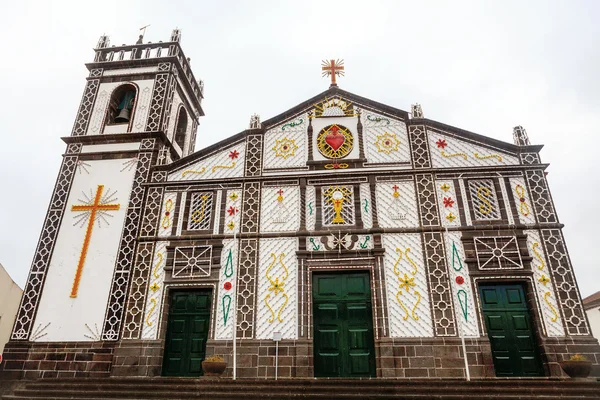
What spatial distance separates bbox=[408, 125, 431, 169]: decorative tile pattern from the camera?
41.3 ft

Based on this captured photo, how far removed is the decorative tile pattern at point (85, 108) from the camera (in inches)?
582

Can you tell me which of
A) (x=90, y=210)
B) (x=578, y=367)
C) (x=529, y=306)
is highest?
(x=90, y=210)

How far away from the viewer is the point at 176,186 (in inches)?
520

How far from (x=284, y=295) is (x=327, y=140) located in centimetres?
482

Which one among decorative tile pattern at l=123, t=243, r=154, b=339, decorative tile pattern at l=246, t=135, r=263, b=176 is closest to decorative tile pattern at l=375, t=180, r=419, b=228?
decorative tile pattern at l=246, t=135, r=263, b=176

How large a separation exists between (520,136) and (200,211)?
9.40 metres

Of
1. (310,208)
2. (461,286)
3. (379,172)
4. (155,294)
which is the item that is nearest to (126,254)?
(155,294)

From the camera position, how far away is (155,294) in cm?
1180

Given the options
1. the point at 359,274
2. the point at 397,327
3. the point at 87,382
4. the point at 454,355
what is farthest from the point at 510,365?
the point at 87,382

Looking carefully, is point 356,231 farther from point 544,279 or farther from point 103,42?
point 103,42

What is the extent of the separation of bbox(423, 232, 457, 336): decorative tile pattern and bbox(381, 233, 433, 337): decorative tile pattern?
0.48ft

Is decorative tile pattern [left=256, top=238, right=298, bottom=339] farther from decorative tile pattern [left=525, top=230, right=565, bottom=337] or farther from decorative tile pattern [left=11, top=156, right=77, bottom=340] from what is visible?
decorative tile pattern [left=11, top=156, right=77, bottom=340]

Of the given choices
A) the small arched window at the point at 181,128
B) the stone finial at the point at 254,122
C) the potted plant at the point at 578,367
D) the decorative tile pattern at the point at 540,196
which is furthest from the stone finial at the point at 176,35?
the potted plant at the point at 578,367

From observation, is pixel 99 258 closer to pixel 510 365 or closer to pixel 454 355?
pixel 454 355
